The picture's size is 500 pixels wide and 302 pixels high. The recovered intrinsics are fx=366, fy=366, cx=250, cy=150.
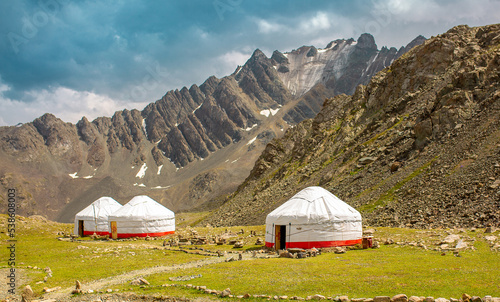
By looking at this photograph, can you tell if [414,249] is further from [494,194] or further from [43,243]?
[43,243]

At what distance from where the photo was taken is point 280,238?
2512 centimetres

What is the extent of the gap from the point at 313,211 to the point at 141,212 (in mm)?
21183

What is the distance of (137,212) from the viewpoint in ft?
125

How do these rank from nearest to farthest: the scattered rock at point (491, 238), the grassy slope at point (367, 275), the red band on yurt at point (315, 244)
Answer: the grassy slope at point (367, 275)
the scattered rock at point (491, 238)
the red band on yurt at point (315, 244)

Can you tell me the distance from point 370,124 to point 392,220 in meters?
36.7

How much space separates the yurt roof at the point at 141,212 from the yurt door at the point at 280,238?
59.6 feet

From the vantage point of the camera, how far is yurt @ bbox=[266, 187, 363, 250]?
23656 mm

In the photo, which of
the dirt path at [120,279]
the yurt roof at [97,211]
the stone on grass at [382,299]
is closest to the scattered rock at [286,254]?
the dirt path at [120,279]

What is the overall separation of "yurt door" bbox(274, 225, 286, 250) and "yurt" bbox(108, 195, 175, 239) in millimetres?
18162

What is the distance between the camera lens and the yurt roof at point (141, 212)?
37969mm

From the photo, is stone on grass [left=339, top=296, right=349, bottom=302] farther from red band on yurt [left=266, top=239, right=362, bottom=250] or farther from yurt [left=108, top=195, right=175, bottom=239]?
yurt [left=108, top=195, right=175, bottom=239]

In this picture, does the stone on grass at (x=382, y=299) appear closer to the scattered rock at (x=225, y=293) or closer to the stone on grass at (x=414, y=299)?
the stone on grass at (x=414, y=299)

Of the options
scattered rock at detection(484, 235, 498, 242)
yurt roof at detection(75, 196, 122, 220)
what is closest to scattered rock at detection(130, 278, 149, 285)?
scattered rock at detection(484, 235, 498, 242)

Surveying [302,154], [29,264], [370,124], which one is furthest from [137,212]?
[302,154]
